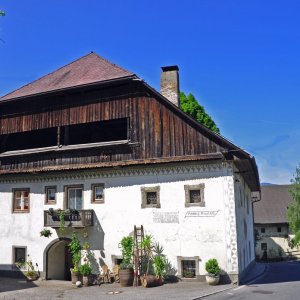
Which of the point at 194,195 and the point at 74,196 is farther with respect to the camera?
the point at 74,196

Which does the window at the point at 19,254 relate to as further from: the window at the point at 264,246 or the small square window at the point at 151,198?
the window at the point at 264,246

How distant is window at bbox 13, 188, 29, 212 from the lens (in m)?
24.2

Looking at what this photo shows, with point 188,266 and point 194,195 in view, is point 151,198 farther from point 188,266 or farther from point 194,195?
point 188,266

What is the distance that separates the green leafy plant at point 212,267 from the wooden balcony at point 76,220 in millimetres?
6453

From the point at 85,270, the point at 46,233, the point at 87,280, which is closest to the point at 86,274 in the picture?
the point at 85,270

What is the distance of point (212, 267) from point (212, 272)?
22 cm

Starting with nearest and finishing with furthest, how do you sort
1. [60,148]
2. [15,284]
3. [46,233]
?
[15,284] → [46,233] → [60,148]

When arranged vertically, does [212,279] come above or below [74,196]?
below

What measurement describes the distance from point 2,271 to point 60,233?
14.3ft

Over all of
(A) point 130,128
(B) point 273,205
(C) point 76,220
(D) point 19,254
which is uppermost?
(A) point 130,128

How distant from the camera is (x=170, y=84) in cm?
2394

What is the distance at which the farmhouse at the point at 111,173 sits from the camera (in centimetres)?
2014

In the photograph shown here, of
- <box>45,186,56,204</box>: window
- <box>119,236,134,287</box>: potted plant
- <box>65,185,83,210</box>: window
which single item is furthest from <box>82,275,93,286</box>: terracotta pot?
<box>45,186,56,204</box>: window

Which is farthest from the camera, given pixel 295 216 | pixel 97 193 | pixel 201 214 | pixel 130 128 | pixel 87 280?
pixel 295 216
